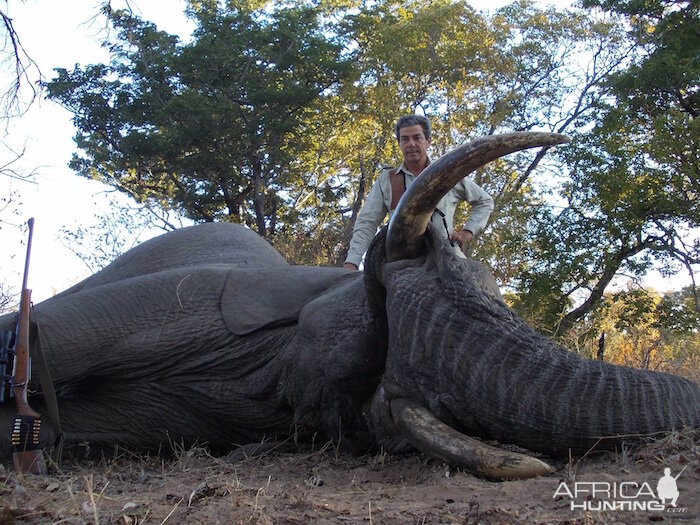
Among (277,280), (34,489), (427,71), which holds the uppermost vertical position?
(427,71)

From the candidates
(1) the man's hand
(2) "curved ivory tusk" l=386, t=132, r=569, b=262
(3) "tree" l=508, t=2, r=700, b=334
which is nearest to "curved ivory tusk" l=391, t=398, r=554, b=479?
(2) "curved ivory tusk" l=386, t=132, r=569, b=262

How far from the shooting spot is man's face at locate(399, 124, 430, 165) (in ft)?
15.3

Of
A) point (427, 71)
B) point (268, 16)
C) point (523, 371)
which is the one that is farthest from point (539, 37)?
point (523, 371)

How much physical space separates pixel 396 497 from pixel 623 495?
28.4 inches

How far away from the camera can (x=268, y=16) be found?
69.6 feet

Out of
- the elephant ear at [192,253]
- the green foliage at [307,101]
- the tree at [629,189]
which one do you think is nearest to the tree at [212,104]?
the green foliage at [307,101]

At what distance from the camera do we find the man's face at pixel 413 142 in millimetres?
4664

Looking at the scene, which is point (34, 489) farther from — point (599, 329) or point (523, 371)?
point (599, 329)

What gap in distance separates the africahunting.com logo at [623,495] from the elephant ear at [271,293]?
1.95m

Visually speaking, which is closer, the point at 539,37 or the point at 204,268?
the point at 204,268

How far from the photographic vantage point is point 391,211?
191 inches

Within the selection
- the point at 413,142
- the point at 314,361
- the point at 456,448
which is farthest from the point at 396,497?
the point at 413,142

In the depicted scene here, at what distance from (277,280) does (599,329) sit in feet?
30.5

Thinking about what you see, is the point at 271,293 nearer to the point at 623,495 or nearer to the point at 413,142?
the point at 413,142
